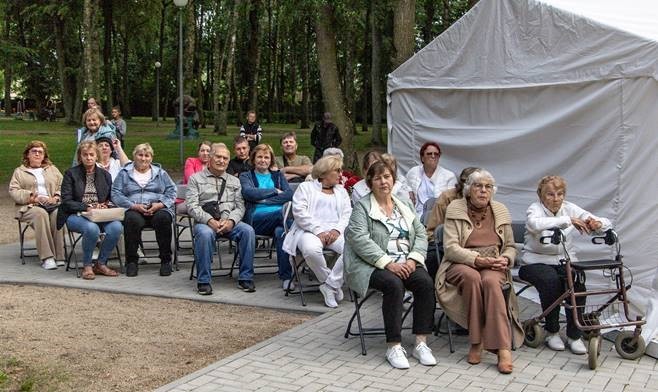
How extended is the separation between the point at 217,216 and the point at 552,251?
3.40m

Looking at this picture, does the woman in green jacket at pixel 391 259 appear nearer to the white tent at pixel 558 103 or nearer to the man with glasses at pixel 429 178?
the white tent at pixel 558 103

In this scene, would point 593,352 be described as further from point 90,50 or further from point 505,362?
point 90,50

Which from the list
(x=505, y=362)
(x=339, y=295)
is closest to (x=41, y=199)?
(x=339, y=295)

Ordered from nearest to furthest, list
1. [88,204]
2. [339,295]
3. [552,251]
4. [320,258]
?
1. [552,251]
2. [320,258]
3. [339,295]
4. [88,204]

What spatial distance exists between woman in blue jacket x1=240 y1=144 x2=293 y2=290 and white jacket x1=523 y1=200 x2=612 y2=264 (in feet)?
9.01

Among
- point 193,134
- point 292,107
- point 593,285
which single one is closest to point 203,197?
point 593,285

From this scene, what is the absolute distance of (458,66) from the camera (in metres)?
8.93

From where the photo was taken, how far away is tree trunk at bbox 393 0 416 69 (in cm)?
1273

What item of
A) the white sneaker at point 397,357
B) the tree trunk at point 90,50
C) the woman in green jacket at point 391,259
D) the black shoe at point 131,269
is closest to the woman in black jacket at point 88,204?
the black shoe at point 131,269

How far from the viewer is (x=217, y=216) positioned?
8.02 meters

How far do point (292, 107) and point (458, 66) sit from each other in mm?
48537

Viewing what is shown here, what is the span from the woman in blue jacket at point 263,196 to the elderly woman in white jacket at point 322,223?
0.79m

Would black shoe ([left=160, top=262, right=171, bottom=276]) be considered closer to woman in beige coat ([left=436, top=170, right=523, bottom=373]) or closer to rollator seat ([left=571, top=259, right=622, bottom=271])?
woman in beige coat ([left=436, top=170, right=523, bottom=373])

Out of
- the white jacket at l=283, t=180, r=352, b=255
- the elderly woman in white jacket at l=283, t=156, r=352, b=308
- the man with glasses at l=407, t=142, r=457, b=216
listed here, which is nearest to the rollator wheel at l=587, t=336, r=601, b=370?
the elderly woman in white jacket at l=283, t=156, r=352, b=308
